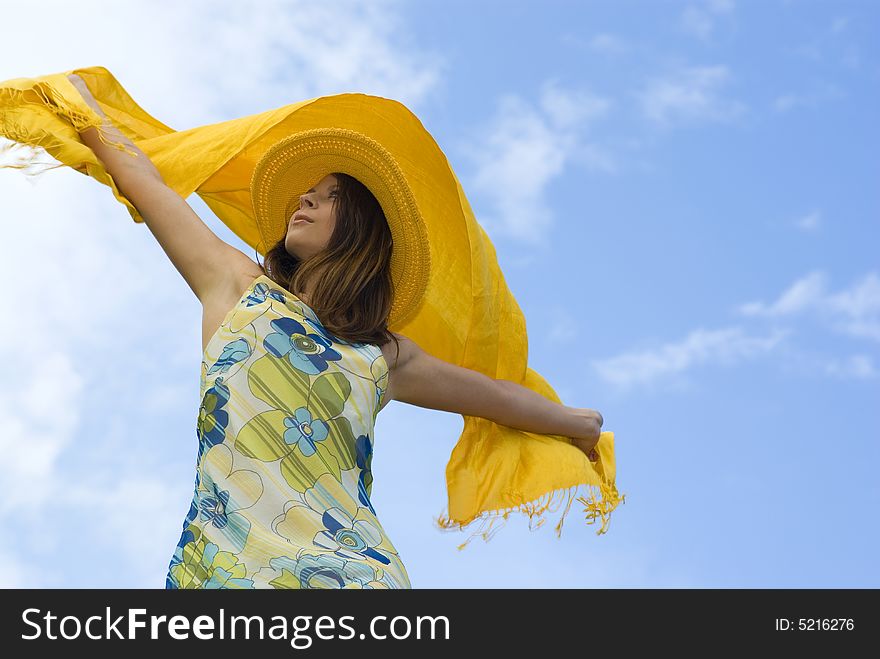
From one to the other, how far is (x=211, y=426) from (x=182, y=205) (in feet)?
2.35

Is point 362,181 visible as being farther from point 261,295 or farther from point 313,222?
point 261,295

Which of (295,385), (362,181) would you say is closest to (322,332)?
(295,385)

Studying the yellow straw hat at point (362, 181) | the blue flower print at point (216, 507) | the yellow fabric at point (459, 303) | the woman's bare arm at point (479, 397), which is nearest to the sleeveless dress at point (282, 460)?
the blue flower print at point (216, 507)

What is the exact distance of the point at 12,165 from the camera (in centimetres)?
336

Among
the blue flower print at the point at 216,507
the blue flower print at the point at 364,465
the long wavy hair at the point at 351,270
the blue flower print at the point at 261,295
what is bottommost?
the blue flower print at the point at 216,507

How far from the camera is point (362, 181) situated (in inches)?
145

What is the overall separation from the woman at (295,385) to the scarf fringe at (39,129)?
0.05 m

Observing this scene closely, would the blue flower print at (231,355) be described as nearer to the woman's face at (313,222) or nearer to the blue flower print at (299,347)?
the blue flower print at (299,347)

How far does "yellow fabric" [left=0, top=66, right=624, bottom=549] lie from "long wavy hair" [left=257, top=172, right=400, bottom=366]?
0.35 metres

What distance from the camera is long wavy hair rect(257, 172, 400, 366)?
3477 millimetres

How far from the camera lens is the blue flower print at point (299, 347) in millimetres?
3262

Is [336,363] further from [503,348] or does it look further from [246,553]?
[503,348]

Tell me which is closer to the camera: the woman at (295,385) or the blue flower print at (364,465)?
the woman at (295,385)

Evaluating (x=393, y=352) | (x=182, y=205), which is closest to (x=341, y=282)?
(x=393, y=352)
